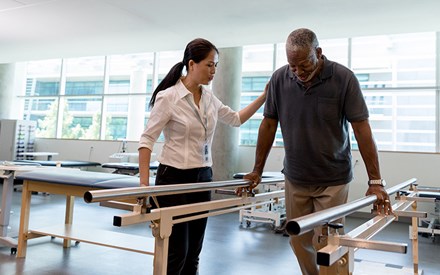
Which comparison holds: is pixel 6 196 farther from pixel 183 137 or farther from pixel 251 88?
pixel 251 88

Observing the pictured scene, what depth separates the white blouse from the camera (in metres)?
1.63

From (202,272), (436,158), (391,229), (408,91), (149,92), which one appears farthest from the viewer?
(149,92)

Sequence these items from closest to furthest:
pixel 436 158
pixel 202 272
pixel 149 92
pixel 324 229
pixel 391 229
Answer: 1. pixel 324 229
2. pixel 202 272
3. pixel 391 229
4. pixel 436 158
5. pixel 149 92

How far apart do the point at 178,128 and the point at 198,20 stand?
2.52 metres

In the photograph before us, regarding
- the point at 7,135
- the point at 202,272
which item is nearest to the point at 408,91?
the point at 202,272

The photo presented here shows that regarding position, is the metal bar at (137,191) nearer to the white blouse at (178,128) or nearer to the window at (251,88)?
the white blouse at (178,128)

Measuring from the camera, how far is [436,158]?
527 cm

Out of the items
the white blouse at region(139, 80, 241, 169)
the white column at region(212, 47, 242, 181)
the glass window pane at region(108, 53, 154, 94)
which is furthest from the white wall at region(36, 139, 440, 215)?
the white blouse at region(139, 80, 241, 169)

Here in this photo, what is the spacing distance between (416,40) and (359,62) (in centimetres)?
93

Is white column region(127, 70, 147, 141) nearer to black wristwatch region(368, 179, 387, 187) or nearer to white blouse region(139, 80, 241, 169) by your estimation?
white blouse region(139, 80, 241, 169)

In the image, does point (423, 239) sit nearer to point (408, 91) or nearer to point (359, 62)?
point (408, 91)

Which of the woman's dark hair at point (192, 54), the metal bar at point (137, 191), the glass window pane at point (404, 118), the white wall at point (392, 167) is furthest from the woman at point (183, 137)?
the glass window pane at point (404, 118)

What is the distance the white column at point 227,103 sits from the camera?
A: 19.6 ft

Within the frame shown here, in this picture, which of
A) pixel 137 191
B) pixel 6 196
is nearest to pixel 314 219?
pixel 137 191
